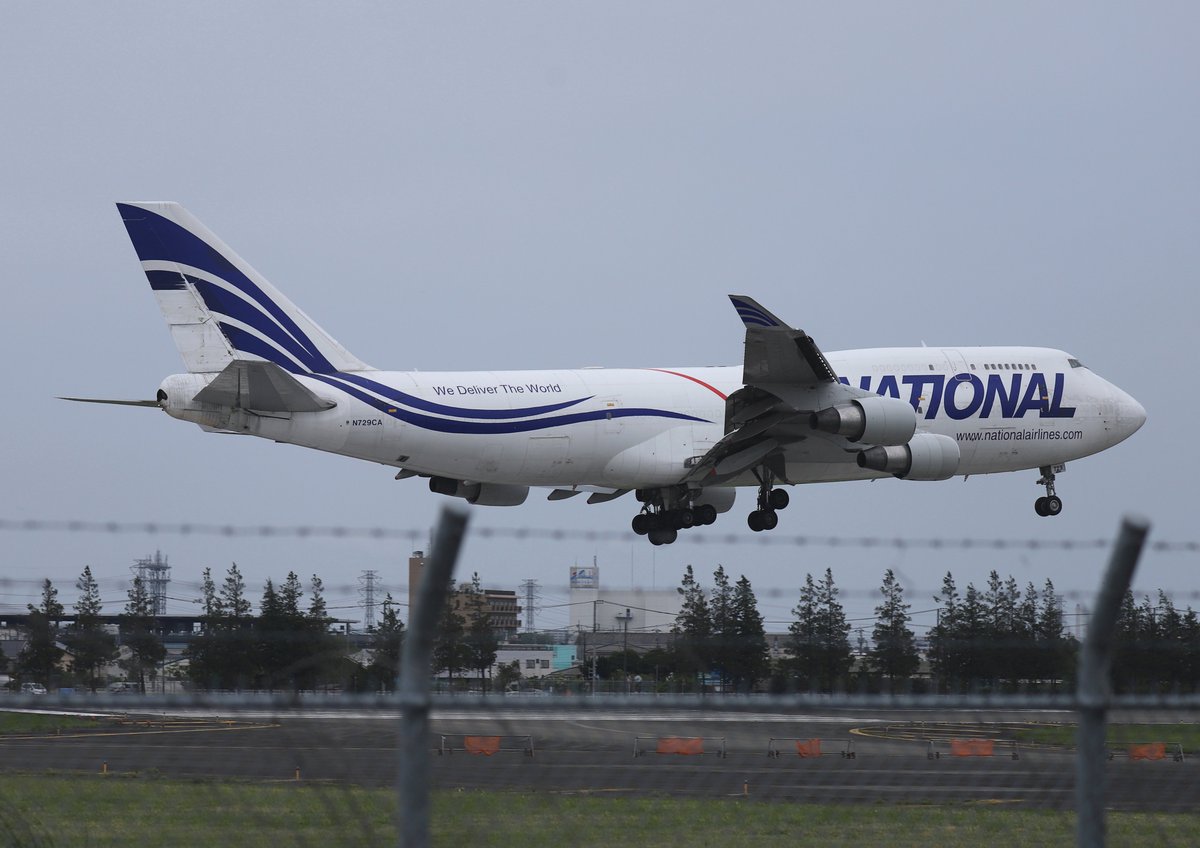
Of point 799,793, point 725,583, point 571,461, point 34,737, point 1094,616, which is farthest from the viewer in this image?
point 571,461

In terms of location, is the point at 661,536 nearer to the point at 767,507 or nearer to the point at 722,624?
the point at 767,507

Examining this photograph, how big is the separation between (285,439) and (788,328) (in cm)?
1133

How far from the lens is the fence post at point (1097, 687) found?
227 inches

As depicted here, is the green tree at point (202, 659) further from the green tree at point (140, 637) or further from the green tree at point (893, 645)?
the green tree at point (893, 645)

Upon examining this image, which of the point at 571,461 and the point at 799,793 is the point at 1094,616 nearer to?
the point at 799,793

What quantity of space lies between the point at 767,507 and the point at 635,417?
491cm

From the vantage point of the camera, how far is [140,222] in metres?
32.8

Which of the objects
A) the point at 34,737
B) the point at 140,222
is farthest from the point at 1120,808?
the point at 140,222

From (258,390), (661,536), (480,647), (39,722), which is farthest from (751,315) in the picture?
(39,722)

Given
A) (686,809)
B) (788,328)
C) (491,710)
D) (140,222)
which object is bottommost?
(686,809)

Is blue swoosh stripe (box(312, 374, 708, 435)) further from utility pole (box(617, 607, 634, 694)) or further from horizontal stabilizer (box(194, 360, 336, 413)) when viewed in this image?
utility pole (box(617, 607, 634, 694))

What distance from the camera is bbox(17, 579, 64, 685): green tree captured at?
8.91 m

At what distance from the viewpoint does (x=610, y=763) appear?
7926 mm

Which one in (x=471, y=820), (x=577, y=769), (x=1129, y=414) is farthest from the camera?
(x=1129, y=414)
